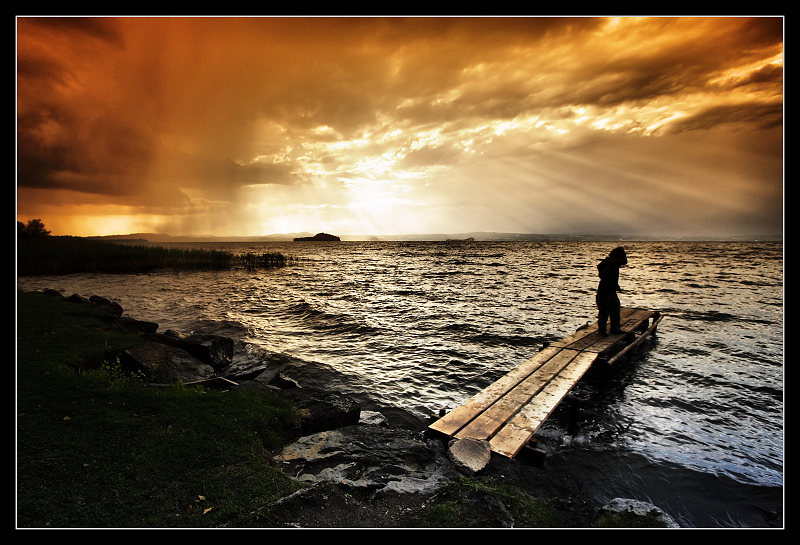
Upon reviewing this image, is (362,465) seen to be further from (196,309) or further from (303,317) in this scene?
(196,309)

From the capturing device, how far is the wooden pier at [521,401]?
18.9 feet

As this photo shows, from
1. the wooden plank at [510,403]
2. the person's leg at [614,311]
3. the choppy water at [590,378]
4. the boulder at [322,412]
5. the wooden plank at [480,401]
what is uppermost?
the person's leg at [614,311]

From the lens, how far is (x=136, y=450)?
185 inches

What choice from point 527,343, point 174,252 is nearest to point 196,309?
point 527,343

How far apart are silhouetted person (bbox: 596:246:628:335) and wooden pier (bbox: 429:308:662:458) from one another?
1386 millimetres

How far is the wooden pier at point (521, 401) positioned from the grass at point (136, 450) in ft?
10.5

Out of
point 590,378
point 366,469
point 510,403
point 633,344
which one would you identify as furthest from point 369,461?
point 633,344

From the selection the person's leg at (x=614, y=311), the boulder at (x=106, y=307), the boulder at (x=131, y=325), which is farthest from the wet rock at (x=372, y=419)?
the boulder at (x=106, y=307)

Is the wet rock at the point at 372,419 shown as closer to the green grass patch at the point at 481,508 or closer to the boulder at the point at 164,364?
the green grass patch at the point at 481,508

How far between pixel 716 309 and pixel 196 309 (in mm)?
35619

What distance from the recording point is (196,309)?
22.2 metres

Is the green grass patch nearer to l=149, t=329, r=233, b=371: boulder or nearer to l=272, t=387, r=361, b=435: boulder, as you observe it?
l=272, t=387, r=361, b=435: boulder

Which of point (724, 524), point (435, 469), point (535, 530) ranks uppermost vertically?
point (535, 530)

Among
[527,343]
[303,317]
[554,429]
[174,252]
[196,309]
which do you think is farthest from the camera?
[174,252]
